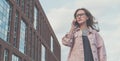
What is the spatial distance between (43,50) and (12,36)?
33.4m

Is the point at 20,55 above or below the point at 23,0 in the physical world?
below

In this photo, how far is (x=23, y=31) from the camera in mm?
65875

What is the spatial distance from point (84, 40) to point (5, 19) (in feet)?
166

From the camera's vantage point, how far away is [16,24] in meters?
60.8

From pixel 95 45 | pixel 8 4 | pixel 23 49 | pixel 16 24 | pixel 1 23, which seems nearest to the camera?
pixel 95 45

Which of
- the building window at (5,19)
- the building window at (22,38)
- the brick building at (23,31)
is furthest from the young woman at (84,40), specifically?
the building window at (22,38)

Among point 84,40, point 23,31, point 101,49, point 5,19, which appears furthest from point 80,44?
point 23,31

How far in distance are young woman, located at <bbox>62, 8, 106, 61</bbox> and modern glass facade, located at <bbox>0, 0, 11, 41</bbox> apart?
155ft

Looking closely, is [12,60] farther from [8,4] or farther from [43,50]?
[43,50]

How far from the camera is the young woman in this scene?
4.39 metres

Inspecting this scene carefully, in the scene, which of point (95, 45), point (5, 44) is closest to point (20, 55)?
point (5, 44)

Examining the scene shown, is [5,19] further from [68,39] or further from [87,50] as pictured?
[87,50]

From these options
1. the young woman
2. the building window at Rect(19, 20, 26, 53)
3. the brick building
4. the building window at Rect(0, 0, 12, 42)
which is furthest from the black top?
the building window at Rect(19, 20, 26, 53)

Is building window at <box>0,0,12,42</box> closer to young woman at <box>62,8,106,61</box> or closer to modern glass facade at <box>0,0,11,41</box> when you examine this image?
modern glass facade at <box>0,0,11,41</box>
